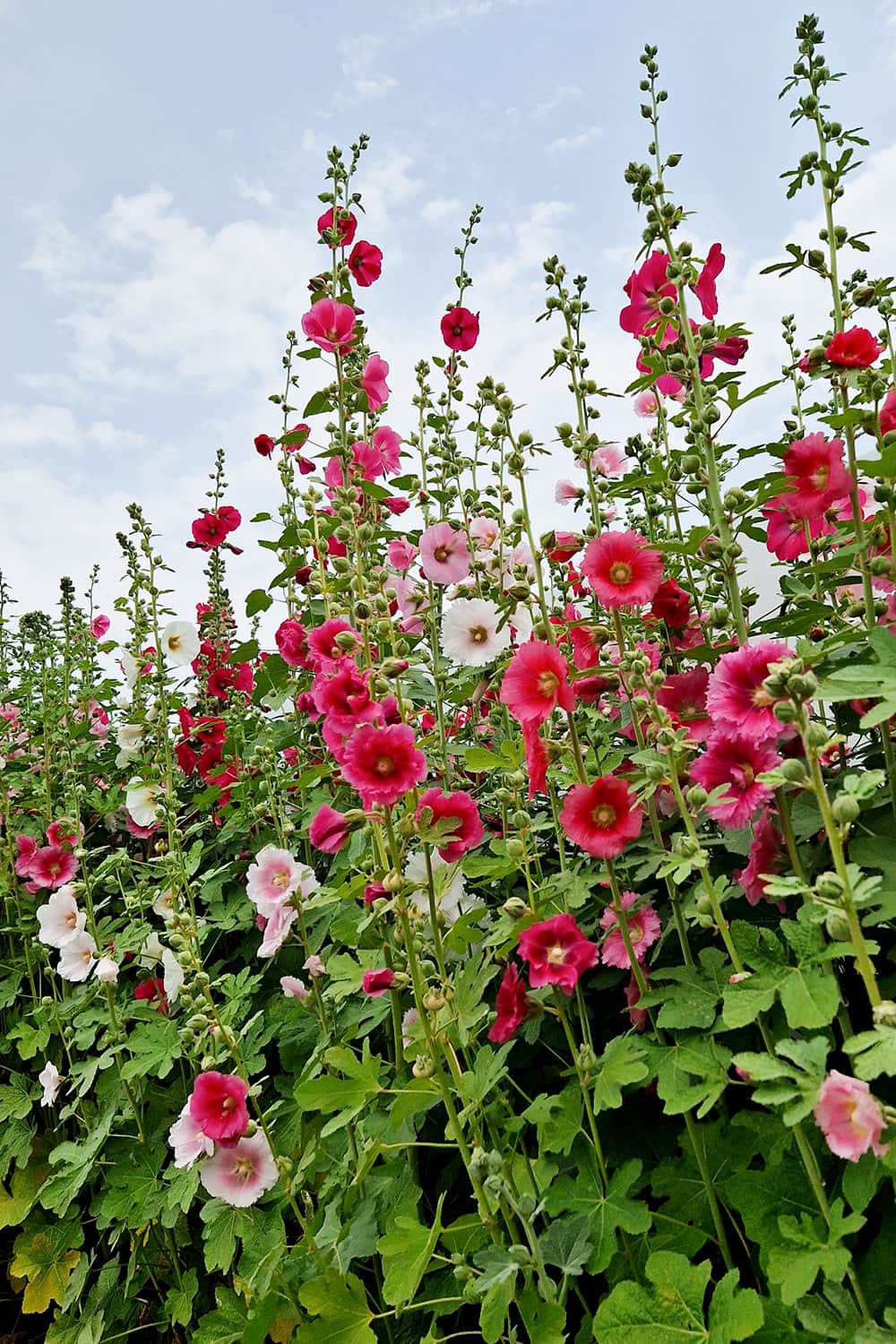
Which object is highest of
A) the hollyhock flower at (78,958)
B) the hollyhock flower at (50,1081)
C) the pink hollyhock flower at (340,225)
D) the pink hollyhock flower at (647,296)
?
the pink hollyhock flower at (340,225)

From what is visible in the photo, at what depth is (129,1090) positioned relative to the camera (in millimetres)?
2744

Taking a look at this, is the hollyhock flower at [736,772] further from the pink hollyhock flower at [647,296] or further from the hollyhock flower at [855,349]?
the pink hollyhock flower at [647,296]

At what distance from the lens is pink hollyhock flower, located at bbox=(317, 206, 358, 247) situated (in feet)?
8.06

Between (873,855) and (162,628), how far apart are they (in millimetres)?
2547

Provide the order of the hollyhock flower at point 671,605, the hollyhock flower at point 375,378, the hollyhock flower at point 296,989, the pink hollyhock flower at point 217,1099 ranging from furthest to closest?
the hollyhock flower at point 375,378 < the hollyhock flower at point 296,989 < the pink hollyhock flower at point 217,1099 < the hollyhock flower at point 671,605

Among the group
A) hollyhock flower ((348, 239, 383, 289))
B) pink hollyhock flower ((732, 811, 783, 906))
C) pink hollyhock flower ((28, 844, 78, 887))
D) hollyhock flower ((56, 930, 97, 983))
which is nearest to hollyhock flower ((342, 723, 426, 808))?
pink hollyhock flower ((732, 811, 783, 906))

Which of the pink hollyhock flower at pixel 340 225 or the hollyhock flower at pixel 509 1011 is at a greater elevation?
the pink hollyhock flower at pixel 340 225

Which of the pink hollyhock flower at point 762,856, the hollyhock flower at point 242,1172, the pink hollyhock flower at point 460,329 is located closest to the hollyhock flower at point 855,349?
the pink hollyhock flower at point 762,856

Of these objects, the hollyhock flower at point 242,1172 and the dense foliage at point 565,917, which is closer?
the dense foliage at point 565,917

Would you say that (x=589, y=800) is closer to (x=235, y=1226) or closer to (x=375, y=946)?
(x=375, y=946)

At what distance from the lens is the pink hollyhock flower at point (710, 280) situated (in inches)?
74.2

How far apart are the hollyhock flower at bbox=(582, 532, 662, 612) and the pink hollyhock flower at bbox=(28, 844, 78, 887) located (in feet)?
8.71

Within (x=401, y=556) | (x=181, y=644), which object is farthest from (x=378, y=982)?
(x=181, y=644)

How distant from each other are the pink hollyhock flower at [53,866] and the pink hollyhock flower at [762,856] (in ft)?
9.10
